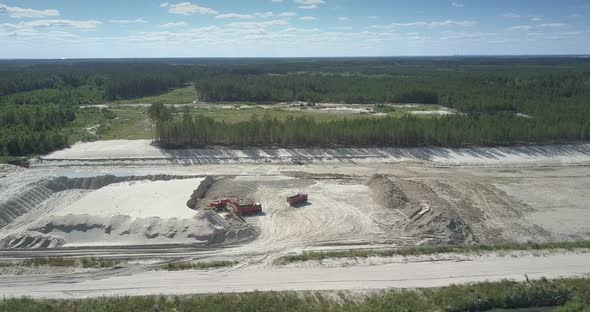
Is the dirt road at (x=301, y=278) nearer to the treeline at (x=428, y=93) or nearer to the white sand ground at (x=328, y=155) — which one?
the white sand ground at (x=328, y=155)

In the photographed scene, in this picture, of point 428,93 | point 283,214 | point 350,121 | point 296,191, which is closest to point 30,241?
point 283,214

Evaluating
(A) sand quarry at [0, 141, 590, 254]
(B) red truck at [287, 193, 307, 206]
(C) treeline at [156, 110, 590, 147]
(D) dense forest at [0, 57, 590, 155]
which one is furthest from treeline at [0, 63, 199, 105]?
(B) red truck at [287, 193, 307, 206]

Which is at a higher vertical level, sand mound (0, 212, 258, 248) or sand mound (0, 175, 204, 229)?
sand mound (0, 175, 204, 229)

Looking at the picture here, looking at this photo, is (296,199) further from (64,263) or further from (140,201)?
(64,263)

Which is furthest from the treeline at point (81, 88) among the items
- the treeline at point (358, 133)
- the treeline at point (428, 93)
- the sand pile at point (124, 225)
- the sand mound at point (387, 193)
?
the sand mound at point (387, 193)

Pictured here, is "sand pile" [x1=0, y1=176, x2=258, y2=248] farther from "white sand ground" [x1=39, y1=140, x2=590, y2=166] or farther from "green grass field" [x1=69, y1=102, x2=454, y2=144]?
"green grass field" [x1=69, y1=102, x2=454, y2=144]
